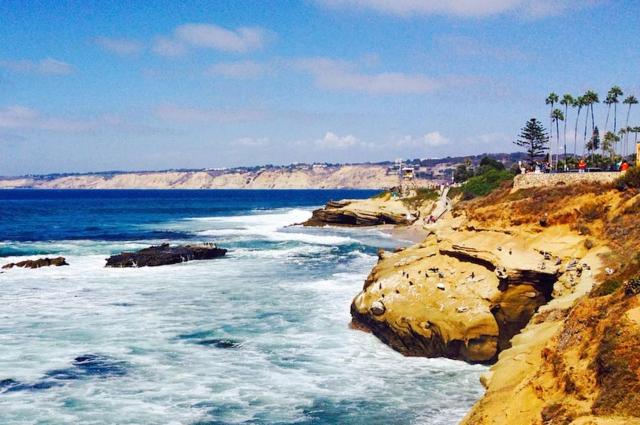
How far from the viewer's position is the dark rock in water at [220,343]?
75.4 ft

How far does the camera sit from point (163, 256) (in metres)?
45.7

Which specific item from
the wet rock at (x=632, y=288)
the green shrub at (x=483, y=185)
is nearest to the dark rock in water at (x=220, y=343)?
the wet rock at (x=632, y=288)

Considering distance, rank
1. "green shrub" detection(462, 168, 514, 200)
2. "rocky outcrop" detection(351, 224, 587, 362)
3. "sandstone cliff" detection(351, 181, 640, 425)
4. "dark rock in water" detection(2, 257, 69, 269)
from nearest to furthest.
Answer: "sandstone cliff" detection(351, 181, 640, 425) < "rocky outcrop" detection(351, 224, 587, 362) < "dark rock in water" detection(2, 257, 69, 269) < "green shrub" detection(462, 168, 514, 200)

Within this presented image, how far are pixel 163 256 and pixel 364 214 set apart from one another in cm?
3677

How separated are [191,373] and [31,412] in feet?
15.9

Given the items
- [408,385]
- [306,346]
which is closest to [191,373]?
[306,346]

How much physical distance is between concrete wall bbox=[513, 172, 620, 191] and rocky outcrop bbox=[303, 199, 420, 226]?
36.8 m

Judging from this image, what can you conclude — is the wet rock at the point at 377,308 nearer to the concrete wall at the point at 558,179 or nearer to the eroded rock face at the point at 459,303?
the eroded rock face at the point at 459,303

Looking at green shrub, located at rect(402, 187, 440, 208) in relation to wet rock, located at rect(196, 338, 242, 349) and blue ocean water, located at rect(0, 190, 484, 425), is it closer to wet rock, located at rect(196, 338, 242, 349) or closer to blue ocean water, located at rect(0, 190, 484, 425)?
blue ocean water, located at rect(0, 190, 484, 425)

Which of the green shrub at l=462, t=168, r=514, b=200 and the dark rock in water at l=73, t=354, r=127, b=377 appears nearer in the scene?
the dark rock in water at l=73, t=354, r=127, b=377

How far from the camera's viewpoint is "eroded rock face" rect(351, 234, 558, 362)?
68.3 ft

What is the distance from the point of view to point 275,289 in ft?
110

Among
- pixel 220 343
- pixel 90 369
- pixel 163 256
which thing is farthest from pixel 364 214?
pixel 90 369

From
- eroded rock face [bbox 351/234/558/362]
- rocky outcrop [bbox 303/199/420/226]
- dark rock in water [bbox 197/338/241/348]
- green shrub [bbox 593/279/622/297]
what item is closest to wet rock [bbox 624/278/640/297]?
green shrub [bbox 593/279/622/297]
